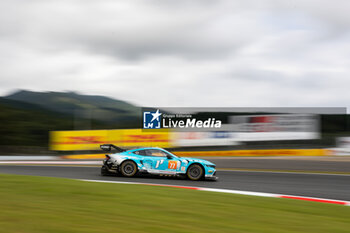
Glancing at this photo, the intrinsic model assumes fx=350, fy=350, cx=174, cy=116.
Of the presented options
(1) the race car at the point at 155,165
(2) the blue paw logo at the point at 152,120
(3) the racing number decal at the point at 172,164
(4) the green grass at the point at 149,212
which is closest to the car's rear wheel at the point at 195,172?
(1) the race car at the point at 155,165

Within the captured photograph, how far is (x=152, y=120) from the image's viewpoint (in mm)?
21594

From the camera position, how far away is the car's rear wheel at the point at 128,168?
1136cm

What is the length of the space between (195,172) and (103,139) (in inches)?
456

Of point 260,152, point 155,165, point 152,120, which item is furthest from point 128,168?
point 260,152

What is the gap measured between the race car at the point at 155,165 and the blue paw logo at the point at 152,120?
32.4ft

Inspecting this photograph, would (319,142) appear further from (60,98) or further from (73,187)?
(60,98)

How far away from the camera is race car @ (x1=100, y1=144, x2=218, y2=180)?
10992mm

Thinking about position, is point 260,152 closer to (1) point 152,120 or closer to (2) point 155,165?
(1) point 152,120

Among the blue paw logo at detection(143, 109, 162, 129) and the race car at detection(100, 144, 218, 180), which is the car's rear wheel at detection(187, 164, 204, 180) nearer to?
the race car at detection(100, 144, 218, 180)

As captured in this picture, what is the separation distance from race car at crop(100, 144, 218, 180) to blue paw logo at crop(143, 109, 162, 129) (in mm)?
9874

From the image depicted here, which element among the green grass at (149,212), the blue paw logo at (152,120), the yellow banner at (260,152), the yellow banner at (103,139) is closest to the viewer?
the green grass at (149,212)

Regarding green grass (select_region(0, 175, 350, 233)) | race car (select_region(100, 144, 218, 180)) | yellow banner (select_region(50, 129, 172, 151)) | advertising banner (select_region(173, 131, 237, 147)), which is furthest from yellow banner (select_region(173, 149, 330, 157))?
green grass (select_region(0, 175, 350, 233))

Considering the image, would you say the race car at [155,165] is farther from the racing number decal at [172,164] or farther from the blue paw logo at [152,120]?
the blue paw logo at [152,120]

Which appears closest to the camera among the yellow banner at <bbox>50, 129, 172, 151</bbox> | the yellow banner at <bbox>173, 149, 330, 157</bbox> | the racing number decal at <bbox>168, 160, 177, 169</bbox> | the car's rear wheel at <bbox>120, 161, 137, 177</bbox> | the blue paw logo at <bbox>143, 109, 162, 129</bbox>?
the racing number decal at <bbox>168, 160, 177, 169</bbox>
